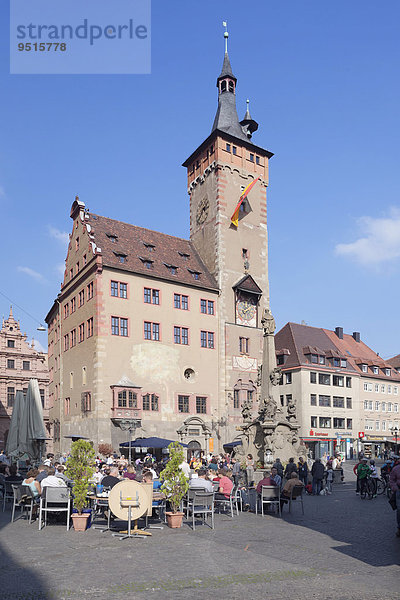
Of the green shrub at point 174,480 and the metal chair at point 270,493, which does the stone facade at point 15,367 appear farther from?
the green shrub at point 174,480

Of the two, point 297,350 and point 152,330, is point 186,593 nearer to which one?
point 152,330

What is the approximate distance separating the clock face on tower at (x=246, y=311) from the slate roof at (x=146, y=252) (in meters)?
2.50

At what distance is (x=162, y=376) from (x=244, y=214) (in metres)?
15.5

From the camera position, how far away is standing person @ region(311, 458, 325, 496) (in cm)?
2311

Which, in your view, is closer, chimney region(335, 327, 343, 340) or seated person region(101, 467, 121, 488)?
seated person region(101, 467, 121, 488)

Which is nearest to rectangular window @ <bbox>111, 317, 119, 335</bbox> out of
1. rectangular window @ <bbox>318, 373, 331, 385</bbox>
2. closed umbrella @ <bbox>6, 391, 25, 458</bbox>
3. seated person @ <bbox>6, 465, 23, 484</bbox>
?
closed umbrella @ <bbox>6, 391, 25, 458</bbox>

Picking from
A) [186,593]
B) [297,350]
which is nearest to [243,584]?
[186,593]

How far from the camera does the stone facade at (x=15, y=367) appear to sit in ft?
184

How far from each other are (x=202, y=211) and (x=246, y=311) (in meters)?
9.21

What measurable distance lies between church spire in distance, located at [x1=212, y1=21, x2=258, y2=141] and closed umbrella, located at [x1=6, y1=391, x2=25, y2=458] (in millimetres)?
29151

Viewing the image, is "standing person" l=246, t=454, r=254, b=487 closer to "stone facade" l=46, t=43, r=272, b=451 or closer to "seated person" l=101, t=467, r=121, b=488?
"seated person" l=101, t=467, r=121, b=488

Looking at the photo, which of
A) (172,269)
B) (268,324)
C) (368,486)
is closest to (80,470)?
(368,486)

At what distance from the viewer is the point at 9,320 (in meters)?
57.8

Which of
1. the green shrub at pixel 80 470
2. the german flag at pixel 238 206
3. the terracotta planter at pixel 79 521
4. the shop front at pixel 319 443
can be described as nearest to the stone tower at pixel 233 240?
the german flag at pixel 238 206
